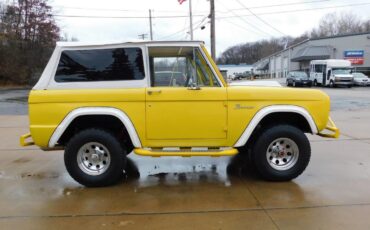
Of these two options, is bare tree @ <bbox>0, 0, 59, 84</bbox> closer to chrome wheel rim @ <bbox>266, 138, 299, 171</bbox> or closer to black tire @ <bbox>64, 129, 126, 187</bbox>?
black tire @ <bbox>64, 129, 126, 187</bbox>

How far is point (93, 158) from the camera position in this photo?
5.43 m

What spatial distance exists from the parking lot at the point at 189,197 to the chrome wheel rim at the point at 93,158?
0.97ft

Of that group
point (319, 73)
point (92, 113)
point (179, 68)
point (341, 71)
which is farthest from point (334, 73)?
point (92, 113)

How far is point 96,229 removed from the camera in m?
3.99

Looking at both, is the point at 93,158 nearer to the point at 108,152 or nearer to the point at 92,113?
the point at 108,152

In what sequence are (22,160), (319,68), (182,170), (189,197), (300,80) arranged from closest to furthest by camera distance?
(189,197) → (182,170) → (22,160) → (300,80) → (319,68)

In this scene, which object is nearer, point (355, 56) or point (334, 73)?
point (334, 73)

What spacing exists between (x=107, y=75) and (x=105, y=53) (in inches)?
12.4

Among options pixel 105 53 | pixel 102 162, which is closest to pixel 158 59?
pixel 105 53

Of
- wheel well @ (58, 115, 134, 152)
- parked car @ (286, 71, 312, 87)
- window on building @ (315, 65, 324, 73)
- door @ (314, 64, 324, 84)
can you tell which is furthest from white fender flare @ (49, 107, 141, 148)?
door @ (314, 64, 324, 84)

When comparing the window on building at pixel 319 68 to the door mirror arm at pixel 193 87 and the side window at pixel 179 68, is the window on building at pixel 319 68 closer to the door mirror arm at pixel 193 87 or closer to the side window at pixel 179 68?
the side window at pixel 179 68

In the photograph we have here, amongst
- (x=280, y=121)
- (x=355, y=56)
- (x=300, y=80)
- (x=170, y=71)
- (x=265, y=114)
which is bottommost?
(x=300, y=80)

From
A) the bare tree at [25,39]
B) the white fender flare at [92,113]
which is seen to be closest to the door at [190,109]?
the white fender flare at [92,113]

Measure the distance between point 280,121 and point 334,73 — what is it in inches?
1294
